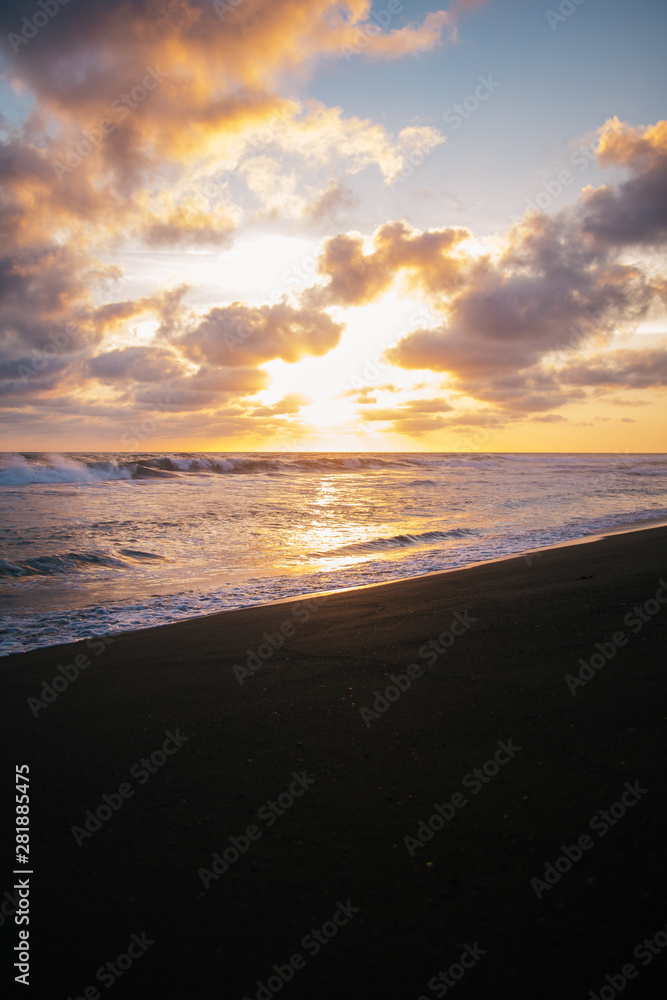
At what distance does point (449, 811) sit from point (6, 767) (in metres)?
2.39

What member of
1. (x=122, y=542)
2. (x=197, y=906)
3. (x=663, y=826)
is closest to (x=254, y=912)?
(x=197, y=906)

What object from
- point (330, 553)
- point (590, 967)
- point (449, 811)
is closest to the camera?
point (590, 967)

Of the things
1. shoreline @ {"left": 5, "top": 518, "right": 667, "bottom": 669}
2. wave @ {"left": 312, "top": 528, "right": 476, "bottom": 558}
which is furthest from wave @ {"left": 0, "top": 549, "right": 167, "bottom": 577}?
shoreline @ {"left": 5, "top": 518, "right": 667, "bottom": 669}

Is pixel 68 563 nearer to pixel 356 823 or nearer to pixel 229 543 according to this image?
pixel 229 543

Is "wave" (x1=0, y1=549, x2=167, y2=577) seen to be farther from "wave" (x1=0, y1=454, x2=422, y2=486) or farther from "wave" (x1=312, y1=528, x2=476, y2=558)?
"wave" (x1=0, y1=454, x2=422, y2=486)

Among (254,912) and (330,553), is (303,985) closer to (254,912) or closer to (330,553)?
(254,912)

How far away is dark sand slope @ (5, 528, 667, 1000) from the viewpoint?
1.54m

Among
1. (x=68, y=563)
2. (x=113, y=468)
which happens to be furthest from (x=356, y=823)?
(x=113, y=468)

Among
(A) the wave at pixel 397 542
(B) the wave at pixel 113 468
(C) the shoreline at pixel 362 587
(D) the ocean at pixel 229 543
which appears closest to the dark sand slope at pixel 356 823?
(C) the shoreline at pixel 362 587

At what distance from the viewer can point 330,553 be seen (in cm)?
1080

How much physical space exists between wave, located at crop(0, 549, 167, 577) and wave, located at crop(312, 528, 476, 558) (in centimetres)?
368

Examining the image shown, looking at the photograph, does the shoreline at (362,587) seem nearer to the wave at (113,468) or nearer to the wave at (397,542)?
the wave at (397,542)

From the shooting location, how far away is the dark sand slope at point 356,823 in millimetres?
1537

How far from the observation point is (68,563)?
9.62 m
